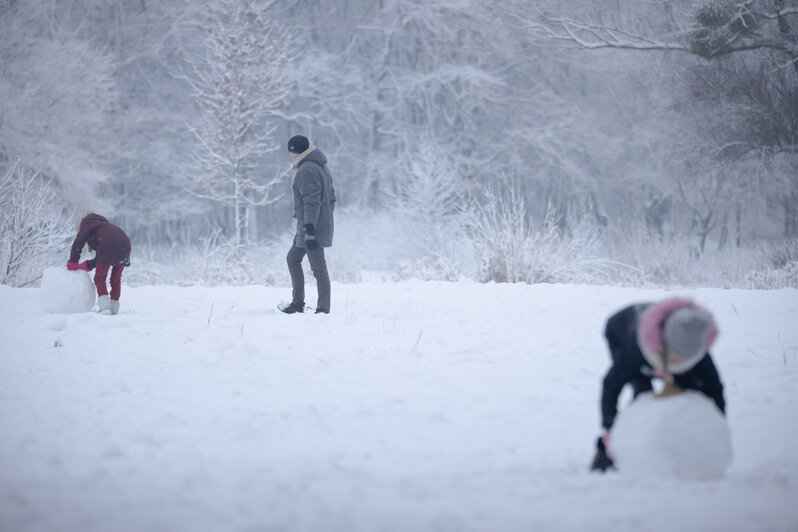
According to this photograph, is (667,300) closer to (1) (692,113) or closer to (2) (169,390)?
(2) (169,390)

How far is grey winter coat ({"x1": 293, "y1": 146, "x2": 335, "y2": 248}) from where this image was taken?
23.2 feet

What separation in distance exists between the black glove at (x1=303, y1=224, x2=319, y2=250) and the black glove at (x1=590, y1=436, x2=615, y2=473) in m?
4.56

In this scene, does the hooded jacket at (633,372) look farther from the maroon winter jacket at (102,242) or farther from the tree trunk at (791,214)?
the tree trunk at (791,214)

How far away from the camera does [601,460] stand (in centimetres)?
288

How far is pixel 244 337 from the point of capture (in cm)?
601

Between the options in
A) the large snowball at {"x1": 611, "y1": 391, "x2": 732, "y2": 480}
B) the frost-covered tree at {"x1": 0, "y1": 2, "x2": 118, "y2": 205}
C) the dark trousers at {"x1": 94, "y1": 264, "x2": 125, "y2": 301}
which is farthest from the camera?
the frost-covered tree at {"x1": 0, "y1": 2, "x2": 118, "y2": 205}

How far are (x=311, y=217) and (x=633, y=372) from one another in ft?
15.4

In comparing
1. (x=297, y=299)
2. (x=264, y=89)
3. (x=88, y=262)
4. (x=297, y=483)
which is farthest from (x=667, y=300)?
(x=264, y=89)

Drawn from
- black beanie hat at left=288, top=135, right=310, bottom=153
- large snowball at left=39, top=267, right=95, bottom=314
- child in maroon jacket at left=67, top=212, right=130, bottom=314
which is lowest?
large snowball at left=39, top=267, right=95, bottom=314

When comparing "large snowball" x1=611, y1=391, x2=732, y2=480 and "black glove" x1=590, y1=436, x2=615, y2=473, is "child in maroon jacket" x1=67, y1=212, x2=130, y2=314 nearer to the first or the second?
"black glove" x1=590, y1=436, x2=615, y2=473

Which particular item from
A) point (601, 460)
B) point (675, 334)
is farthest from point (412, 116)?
point (675, 334)

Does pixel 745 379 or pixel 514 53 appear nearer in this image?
pixel 745 379

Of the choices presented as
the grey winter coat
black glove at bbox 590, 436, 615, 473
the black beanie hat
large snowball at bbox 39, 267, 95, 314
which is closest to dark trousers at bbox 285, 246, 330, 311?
the grey winter coat

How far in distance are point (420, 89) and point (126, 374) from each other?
23201mm
